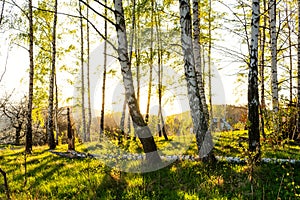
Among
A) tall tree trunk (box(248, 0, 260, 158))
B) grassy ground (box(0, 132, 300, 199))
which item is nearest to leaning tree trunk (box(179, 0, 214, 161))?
grassy ground (box(0, 132, 300, 199))

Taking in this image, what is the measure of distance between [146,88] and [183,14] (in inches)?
474

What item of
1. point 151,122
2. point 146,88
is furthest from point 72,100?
point 151,122

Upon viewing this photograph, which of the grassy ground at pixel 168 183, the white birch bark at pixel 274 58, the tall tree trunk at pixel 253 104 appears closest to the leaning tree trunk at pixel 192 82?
the grassy ground at pixel 168 183

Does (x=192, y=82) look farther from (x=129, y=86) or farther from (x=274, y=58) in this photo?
(x=274, y=58)

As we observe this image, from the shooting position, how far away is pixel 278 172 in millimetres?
6691

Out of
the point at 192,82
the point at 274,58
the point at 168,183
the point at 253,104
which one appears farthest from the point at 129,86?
the point at 274,58

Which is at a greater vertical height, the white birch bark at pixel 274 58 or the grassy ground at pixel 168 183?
the white birch bark at pixel 274 58

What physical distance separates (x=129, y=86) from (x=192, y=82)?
1589mm

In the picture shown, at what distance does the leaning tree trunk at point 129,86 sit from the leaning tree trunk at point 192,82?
1244mm

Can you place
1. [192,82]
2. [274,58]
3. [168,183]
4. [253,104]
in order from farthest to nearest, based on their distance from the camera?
[274,58] → [192,82] → [253,104] → [168,183]

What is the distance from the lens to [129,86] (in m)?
7.35

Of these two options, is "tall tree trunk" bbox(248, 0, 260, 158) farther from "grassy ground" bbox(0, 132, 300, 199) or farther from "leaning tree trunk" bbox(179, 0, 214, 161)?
"leaning tree trunk" bbox(179, 0, 214, 161)

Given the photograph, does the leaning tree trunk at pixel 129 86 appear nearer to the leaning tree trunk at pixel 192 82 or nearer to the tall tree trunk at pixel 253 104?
the leaning tree trunk at pixel 192 82

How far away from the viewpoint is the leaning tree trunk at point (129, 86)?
23.9ft
